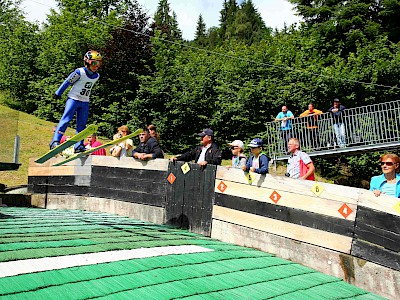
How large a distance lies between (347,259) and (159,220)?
381 cm

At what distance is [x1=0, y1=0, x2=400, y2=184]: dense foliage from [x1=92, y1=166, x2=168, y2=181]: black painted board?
14576 millimetres

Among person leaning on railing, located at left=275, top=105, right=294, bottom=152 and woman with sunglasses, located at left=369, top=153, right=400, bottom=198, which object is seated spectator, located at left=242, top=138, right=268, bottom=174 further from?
person leaning on railing, located at left=275, top=105, right=294, bottom=152

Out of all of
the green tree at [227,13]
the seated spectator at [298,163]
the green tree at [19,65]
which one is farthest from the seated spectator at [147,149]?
the green tree at [227,13]

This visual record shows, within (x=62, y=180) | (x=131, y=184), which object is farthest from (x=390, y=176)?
(x=62, y=180)

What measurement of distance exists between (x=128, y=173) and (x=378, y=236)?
518cm

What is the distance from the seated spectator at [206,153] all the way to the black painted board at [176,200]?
21cm

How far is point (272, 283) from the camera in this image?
183 inches

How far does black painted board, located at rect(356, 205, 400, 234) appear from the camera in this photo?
14.9 ft

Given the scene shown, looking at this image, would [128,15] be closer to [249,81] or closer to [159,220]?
[249,81]

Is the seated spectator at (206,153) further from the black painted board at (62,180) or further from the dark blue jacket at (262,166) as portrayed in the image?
the black painted board at (62,180)

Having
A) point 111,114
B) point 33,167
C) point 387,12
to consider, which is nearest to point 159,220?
point 33,167

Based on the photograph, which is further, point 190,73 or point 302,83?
point 190,73

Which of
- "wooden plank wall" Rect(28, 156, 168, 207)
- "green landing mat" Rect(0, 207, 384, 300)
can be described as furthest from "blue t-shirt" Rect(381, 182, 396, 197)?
"wooden plank wall" Rect(28, 156, 168, 207)

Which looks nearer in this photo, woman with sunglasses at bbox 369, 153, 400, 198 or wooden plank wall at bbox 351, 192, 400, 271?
wooden plank wall at bbox 351, 192, 400, 271
